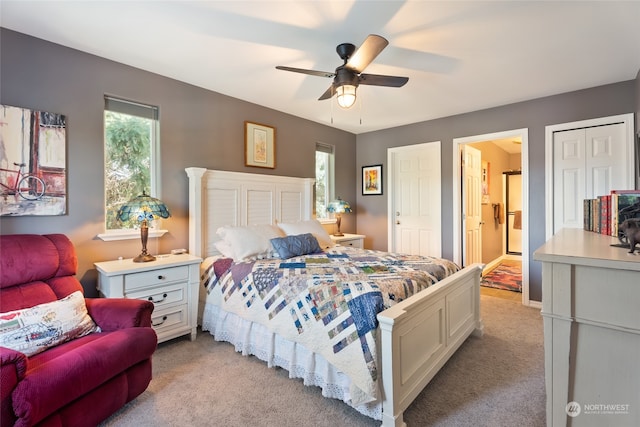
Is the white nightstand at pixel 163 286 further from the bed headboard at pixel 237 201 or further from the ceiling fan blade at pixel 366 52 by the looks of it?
the ceiling fan blade at pixel 366 52

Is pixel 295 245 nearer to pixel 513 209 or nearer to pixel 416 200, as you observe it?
pixel 416 200

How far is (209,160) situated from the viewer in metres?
3.36

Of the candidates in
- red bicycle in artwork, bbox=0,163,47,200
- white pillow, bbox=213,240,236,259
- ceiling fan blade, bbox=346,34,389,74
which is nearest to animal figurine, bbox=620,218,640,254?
ceiling fan blade, bbox=346,34,389,74

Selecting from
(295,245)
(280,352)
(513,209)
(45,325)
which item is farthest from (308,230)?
(513,209)

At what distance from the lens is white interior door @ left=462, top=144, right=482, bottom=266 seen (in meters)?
4.31

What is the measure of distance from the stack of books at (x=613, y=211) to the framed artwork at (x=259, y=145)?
3.21 meters

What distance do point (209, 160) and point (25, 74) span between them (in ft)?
5.05

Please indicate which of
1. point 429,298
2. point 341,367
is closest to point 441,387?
point 429,298

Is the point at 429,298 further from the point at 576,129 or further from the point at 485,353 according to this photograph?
the point at 576,129

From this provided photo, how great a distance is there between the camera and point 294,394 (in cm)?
197

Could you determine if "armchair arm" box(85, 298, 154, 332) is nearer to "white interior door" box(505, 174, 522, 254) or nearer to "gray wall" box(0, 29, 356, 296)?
"gray wall" box(0, 29, 356, 296)

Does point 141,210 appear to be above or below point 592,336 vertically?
above

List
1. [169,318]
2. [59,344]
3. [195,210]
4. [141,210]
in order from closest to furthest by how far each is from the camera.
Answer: [59,344] → [141,210] → [169,318] → [195,210]

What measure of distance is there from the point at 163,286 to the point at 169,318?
30cm
